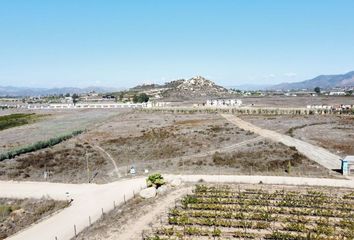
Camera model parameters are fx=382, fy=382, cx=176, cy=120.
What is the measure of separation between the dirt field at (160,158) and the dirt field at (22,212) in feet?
21.4

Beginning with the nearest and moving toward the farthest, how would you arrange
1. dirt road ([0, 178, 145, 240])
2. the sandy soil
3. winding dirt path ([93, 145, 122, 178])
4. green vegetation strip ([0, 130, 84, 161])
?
the sandy soil
dirt road ([0, 178, 145, 240])
winding dirt path ([93, 145, 122, 178])
green vegetation strip ([0, 130, 84, 161])

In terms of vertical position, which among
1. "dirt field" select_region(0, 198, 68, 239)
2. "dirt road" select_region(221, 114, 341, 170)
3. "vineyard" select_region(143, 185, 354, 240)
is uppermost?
"dirt road" select_region(221, 114, 341, 170)

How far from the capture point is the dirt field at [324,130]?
53.2 m

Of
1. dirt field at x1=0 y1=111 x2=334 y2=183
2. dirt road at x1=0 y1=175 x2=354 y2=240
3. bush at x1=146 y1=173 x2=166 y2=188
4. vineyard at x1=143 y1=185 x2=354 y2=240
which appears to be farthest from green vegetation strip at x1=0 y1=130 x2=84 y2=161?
vineyard at x1=143 y1=185 x2=354 y2=240

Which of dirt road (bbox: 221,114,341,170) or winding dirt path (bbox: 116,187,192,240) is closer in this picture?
winding dirt path (bbox: 116,187,192,240)

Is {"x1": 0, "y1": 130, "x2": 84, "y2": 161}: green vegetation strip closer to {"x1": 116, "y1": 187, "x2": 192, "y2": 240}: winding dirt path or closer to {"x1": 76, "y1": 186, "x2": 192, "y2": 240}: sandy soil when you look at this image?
{"x1": 76, "y1": 186, "x2": 192, "y2": 240}: sandy soil

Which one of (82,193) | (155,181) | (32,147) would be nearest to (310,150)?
(155,181)

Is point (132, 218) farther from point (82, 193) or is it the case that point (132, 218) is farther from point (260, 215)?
point (260, 215)

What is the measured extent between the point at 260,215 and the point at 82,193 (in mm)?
15995

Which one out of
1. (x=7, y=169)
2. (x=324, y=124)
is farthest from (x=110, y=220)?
(x=324, y=124)

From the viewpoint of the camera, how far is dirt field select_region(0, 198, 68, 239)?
27.6 m

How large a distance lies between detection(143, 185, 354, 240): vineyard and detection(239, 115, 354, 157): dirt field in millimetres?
20175

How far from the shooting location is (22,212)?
3025 cm

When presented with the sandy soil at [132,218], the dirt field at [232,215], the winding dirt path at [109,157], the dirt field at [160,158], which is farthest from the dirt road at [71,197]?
the winding dirt path at [109,157]
